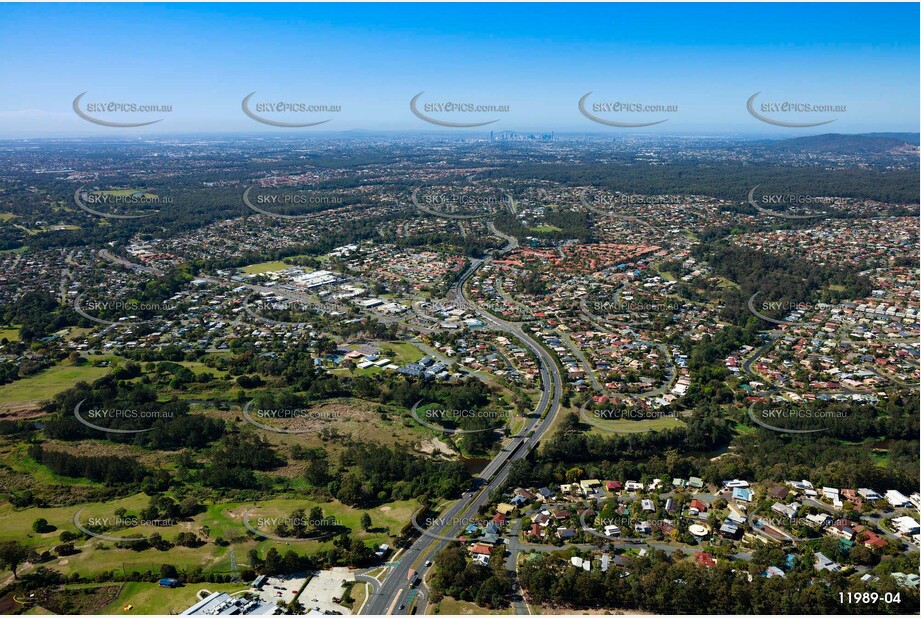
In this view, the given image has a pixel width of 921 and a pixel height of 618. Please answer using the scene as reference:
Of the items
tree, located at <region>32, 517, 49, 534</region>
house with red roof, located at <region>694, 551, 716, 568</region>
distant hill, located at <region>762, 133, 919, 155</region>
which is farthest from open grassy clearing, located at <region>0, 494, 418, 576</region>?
distant hill, located at <region>762, 133, 919, 155</region>

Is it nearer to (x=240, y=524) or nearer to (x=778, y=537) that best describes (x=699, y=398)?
(x=778, y=537)

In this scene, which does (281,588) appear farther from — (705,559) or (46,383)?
(46,383)

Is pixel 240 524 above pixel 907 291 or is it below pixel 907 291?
below

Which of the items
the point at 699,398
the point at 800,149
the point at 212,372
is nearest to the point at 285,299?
the point at 212,372

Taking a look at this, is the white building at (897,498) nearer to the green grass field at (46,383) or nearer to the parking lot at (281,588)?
the parking lot at (281,588)

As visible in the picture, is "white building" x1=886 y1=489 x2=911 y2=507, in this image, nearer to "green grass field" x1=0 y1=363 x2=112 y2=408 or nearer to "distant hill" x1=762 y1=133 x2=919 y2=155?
"green grass field" x1=0 y1=363 x2=112 y2=408

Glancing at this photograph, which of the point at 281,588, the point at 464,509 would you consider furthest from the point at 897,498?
the point at 281,588
